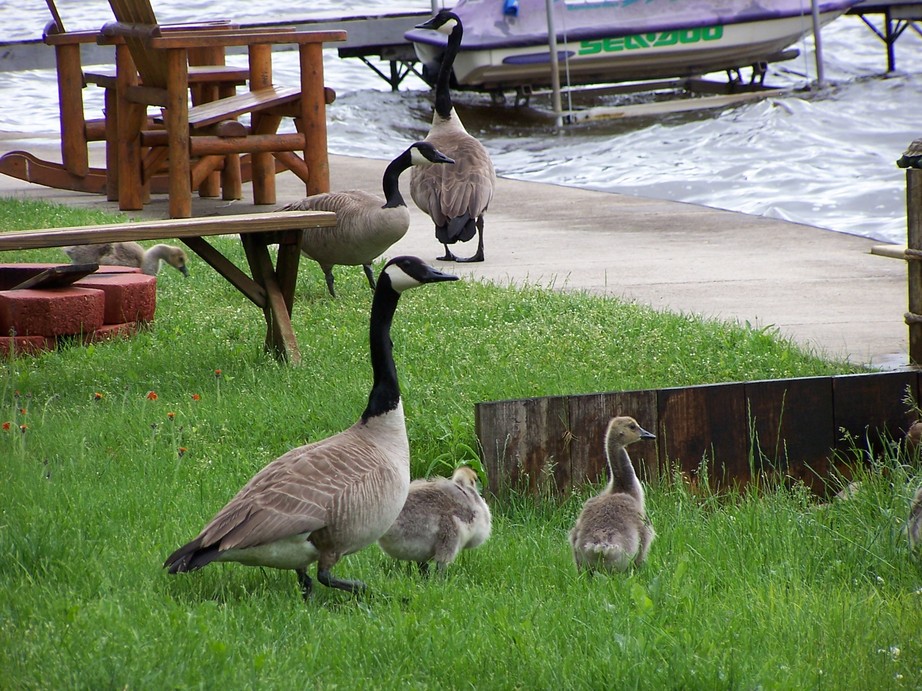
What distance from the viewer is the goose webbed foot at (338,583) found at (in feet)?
13.8

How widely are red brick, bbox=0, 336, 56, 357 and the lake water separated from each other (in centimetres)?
857

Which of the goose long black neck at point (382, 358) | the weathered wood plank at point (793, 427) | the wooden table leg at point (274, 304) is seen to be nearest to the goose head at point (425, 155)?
the wooden table leg at point (274, 304)

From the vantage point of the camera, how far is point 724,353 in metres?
7.38

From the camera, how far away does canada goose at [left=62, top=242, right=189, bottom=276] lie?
995cm

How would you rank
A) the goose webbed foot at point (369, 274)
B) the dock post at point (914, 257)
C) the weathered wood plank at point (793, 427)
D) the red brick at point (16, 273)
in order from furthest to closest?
the goose webbed foot at point (369, 274), the red brick at point (16, 273), the dock post at point (914, 257), the weathered wood plank at point (793, 427)

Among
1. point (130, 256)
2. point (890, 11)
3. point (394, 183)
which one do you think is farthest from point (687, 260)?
point (890, 11)

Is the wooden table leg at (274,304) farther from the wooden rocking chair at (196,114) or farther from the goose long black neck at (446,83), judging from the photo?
the wooden rocking chair at (196,114)

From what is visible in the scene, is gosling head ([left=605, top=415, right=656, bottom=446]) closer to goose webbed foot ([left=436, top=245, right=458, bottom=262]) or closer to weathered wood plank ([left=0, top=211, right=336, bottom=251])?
weathered wood plank ([left=0, top=211, right=336, bottom=251])

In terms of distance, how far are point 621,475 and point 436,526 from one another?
41.8 inches

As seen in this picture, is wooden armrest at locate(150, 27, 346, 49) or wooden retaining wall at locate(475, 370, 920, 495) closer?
wooden retaining wall at locate(475, 370, 920, 495)

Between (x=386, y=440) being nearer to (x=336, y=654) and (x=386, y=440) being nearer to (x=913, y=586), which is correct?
(x=336, y=654)

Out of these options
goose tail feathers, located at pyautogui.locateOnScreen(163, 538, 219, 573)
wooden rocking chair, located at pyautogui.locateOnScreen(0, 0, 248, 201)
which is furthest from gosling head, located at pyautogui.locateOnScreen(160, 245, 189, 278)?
goose tail feathers, located at pyautogui.locateOnScreen(163, 538, 219, 573)

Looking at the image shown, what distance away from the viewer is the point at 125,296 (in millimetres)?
8367

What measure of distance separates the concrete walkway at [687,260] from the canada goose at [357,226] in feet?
4.66
